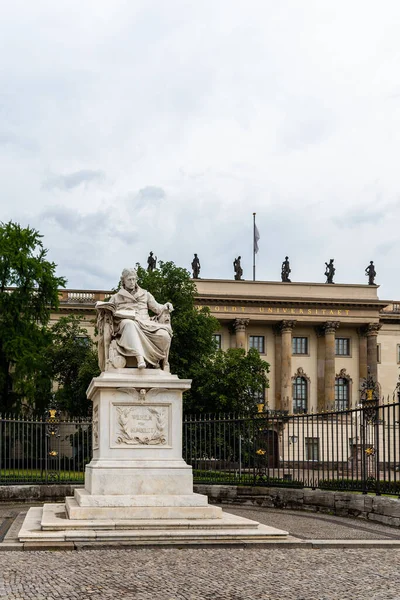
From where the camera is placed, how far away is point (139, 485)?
14.2 metres

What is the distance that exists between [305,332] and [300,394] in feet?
17.3

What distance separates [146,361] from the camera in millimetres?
15156

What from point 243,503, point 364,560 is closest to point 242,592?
point 364,560

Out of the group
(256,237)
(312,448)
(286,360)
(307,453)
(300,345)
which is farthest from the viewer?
(300,345)

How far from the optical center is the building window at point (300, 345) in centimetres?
7506

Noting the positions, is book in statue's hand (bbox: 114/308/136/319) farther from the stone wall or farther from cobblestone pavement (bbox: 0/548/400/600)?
the stone wall

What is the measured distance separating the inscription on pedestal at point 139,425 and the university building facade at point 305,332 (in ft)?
184

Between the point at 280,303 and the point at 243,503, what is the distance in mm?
51499

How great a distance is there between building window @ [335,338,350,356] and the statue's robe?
6161 centimetres

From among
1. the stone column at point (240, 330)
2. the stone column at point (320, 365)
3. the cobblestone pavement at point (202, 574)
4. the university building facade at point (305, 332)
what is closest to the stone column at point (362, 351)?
the university building facade at point (305, 332)

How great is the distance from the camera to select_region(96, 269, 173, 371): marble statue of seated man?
15.0 metres

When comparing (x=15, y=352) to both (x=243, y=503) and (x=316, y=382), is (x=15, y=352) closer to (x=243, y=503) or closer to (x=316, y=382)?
(x=243, y=503)

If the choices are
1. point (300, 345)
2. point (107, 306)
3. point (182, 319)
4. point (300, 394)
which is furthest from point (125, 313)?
point (300, 345)

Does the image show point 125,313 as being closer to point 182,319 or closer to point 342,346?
point 182,319
